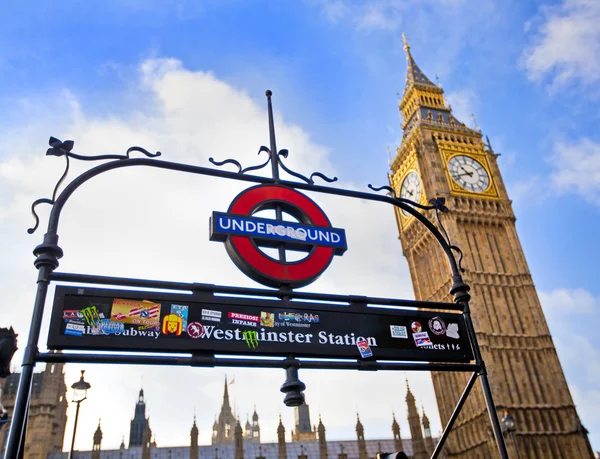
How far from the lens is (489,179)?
193ft

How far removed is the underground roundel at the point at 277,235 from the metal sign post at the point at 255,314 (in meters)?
0.01

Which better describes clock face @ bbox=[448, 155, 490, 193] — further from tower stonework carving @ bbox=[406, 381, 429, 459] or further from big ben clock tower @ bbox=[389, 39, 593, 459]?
tower stonework carving @ bbox=[406, 381, 429, 459]

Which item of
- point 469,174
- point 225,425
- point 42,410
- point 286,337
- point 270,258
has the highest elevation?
point 469,174

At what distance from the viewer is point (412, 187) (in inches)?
2331

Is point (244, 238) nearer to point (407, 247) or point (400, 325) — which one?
point (400, 325)

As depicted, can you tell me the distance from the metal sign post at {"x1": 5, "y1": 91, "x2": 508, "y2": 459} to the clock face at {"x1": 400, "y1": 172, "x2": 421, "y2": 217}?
170ft

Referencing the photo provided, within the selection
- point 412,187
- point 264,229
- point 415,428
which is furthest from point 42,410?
point 264,229

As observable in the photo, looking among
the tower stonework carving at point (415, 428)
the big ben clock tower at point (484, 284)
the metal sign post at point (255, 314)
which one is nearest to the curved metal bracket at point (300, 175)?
the metal sign post at point (255, 314)

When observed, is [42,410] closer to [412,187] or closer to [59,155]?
[412,187]

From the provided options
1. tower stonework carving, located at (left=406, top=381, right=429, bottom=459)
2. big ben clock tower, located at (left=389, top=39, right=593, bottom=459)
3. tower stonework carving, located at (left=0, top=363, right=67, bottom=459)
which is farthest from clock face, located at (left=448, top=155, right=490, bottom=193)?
tower stonework carving, located at (left=0, top=363, right=67, bottom=459)

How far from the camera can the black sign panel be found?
5.05m

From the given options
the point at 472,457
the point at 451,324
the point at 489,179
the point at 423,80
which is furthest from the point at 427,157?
the point at 451,324

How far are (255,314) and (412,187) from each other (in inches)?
2175

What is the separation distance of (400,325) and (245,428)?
109 m
